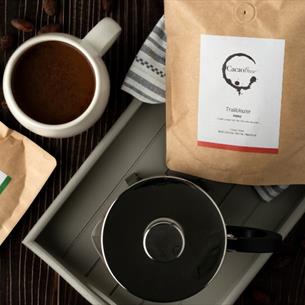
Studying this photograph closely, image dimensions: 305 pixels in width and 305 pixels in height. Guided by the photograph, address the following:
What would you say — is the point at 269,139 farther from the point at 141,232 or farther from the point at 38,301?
the point at 38,301

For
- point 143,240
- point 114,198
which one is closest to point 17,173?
point 114,198

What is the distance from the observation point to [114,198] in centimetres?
65

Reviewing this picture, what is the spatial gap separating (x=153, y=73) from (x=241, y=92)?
0.13m

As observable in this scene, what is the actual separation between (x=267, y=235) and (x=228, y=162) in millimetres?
93

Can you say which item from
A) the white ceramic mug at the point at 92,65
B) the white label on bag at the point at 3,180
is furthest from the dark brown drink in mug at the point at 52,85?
the white label on bag at the point at 3,180

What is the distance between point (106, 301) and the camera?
62cm

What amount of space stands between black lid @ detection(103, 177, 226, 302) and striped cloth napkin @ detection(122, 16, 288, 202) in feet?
0.44

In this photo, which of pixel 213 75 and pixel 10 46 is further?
pixel 10 46

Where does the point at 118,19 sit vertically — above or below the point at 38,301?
above

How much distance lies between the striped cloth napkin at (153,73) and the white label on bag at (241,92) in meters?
0.08

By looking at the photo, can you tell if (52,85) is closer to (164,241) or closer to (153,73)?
(153,73)

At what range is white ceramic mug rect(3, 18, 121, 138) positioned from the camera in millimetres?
550

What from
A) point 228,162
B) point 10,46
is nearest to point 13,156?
point 10,46

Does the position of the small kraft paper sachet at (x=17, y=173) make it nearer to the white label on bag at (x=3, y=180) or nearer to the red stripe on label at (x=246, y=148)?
the white label on bag at (x=3, y=180)
